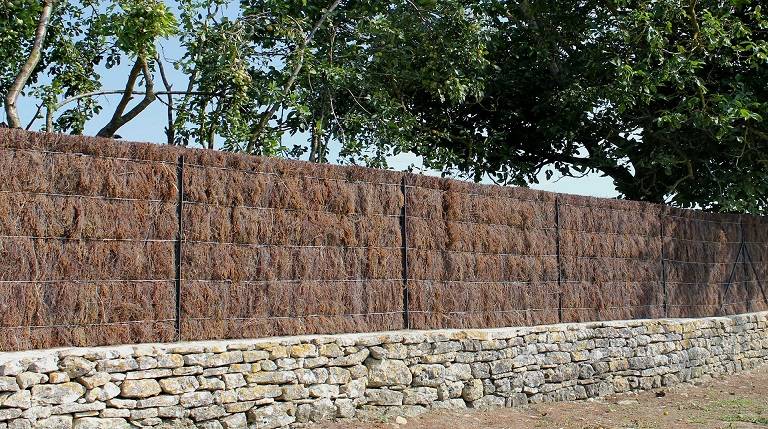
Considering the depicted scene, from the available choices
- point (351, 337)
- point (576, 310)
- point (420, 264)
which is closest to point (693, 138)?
point (576, 310)

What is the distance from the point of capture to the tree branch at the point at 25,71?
1267 cm

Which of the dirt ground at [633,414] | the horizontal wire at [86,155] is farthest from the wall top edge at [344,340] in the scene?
the horizontal wire at [86,155]

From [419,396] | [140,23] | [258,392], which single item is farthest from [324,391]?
[140,23]

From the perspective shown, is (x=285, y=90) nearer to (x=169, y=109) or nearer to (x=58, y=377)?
(x=169, y=109)

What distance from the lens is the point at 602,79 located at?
59.2 ft

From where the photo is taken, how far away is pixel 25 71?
12.7m

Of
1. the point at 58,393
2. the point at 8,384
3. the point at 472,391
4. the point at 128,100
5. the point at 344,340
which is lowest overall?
the point at 472,391

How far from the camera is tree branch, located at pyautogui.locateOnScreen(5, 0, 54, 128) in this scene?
12.7 metres

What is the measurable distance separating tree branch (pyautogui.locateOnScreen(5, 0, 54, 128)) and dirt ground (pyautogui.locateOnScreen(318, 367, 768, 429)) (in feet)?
21.9

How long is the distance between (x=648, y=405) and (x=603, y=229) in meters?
2.64

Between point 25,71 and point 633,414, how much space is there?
357 inches

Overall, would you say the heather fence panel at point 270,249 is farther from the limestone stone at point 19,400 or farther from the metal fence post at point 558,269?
the limestone stone at point 19,400

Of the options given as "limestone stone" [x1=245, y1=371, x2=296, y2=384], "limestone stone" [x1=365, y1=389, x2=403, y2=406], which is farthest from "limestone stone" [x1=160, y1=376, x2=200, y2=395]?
"limestone stone" [x1=365, y1=389, x2=403, y2=406]

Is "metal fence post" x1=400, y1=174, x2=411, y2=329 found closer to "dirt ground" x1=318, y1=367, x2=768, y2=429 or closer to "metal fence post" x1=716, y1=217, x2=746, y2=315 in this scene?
"dirt ground" x1=318, y1=367, x2=768, y2=429
